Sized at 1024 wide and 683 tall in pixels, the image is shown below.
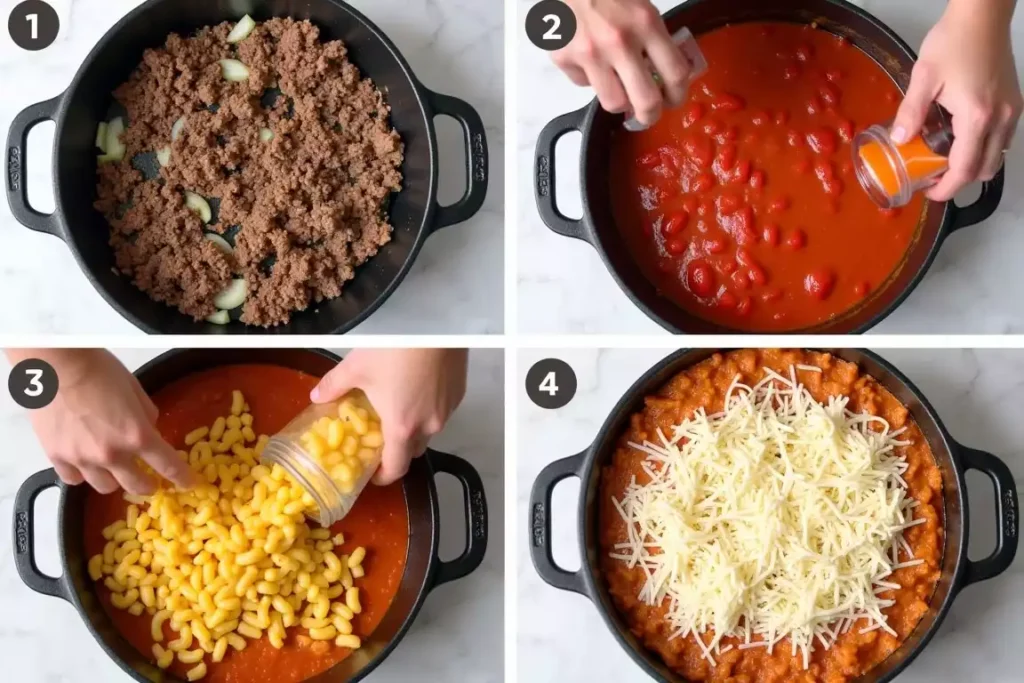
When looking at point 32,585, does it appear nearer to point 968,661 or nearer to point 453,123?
point 453,123

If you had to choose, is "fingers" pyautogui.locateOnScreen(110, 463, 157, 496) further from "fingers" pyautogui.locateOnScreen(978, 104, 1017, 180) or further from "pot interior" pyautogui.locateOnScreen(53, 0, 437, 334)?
"fingers" pyautogui.locateOnScreen(978, 104, 1017, 180)

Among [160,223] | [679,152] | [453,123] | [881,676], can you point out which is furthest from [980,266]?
[160,223]

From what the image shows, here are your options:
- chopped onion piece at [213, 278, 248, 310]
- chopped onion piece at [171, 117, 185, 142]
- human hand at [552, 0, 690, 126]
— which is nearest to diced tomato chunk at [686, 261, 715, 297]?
human hand at [552, 0, 690, 126]

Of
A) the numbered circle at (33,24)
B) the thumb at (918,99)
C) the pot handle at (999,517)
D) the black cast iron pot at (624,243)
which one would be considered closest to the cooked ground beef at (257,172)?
the numbered circle at (33,24)

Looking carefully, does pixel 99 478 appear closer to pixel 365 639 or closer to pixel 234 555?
pixel 234 555

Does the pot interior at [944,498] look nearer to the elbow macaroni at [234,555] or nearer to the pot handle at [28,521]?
the elbow macaroni at [234,555]

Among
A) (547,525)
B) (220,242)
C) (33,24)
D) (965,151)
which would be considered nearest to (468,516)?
(547,525)
